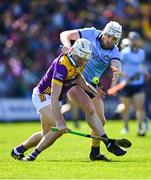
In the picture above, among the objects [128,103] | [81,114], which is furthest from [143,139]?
[81,114]

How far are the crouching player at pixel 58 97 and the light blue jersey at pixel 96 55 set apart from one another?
0.83 meters

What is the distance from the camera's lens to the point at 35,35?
26688 mm

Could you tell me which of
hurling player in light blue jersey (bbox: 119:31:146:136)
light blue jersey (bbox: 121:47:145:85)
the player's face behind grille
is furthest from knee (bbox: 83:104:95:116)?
light blue jersey (bbox: 121:47:145:85)

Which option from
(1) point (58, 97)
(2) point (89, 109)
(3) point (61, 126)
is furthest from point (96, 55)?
(3) point (61, 126)

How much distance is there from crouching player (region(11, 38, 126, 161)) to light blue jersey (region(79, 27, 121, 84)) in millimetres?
832

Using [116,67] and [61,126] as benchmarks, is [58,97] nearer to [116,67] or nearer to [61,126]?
[61,126]

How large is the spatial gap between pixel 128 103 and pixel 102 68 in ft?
25.4

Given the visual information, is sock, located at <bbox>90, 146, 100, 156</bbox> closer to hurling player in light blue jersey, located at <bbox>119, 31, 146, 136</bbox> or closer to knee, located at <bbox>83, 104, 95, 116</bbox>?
knee, located at <bbox>83, 104, 95, 116</bbox>

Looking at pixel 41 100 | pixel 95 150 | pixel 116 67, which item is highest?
pixel 116 67

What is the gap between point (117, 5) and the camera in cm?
2958

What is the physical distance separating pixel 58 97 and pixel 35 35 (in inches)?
609

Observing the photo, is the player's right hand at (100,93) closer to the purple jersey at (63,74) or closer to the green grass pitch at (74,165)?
the purple jersey at (63,74)

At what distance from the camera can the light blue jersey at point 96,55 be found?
12.6 m

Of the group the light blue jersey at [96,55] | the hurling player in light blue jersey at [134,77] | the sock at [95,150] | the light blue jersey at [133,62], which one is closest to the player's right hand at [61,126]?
the sock at [95,150]
